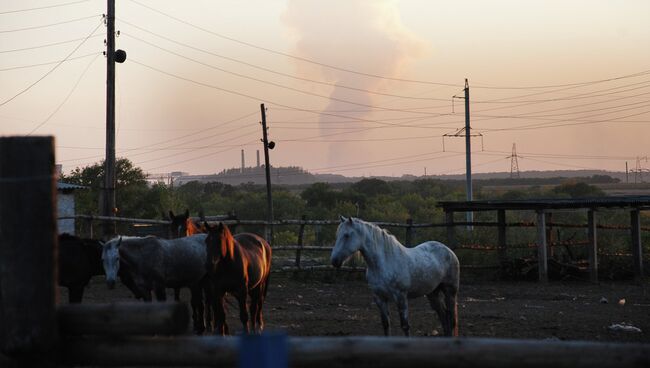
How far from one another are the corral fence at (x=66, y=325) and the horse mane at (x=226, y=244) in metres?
6.27

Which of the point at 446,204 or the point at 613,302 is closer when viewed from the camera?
the point at 613,302

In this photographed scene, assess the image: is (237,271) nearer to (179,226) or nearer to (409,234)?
(179,226)

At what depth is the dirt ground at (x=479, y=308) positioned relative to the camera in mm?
13133

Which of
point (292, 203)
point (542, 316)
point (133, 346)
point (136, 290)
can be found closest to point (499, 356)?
point (133, 346)

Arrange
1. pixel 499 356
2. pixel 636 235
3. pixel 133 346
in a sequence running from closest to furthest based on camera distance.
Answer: pixel 499 356 < pixel 133 346 < pixel 636 235

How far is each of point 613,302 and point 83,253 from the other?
1055cm

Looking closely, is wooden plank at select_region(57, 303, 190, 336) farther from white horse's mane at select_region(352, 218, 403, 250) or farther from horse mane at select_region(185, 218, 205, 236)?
horse mane at select_region(185, 218, 205, 236)

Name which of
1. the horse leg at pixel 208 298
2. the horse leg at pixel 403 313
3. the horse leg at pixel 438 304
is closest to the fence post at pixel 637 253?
the horse leg at pixel 438 304

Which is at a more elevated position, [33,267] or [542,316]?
[33,267]

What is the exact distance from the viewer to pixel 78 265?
13.3 metres

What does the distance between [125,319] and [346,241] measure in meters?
5.97

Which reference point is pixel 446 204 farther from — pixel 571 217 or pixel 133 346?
pixel 571 217

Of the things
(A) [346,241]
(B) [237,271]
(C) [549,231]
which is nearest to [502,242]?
(C) [549,231]

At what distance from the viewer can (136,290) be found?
12.8 metres
